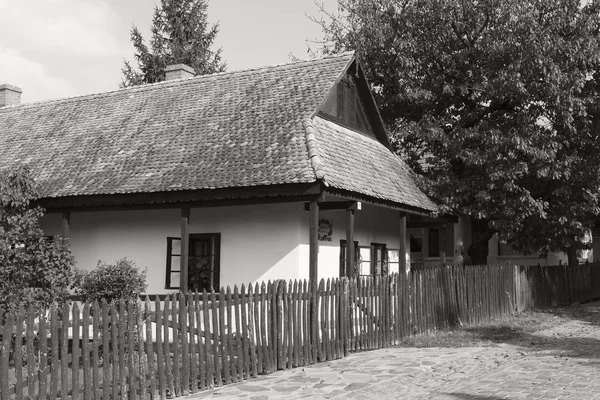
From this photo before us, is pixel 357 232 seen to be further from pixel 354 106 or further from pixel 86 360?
pixel 86 360

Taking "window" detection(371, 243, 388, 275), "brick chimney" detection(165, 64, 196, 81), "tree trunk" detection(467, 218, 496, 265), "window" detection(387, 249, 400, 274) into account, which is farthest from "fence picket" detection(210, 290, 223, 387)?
"brick chimney" detection(165, 64, 196, 81)

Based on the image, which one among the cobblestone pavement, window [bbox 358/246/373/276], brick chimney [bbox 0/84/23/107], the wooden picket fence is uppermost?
brick chimney [bbox 0/84/23/107]

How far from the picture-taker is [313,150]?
46.2 feet

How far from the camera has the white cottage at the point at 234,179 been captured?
1452cm

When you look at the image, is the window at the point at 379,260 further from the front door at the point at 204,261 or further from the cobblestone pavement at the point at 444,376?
the cobblestone pavement at the point at 444,376

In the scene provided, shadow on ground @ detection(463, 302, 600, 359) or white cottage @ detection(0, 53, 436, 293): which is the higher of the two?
white cottage @ detection(0, 53, 436, 293)

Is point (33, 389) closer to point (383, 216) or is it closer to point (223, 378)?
point (223, 378)

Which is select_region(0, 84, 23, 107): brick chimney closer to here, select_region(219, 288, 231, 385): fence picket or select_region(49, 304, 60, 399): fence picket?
select_region(219, 288, 231, 385): fence picket

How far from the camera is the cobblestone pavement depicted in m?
8.94

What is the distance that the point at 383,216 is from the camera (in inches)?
755

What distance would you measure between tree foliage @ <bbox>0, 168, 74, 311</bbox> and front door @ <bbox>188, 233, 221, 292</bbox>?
5101 millimetres

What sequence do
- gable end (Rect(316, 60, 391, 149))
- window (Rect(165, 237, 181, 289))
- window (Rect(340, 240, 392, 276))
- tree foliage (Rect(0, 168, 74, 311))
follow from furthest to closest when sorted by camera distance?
gable end (Rect(316, 60, 391, 149)) → window (Rect(340, 240, 392, 276)) → window (Rect(165, 237, 181, 289)) → tree foliage (Rect(0, 168, 74, 311))

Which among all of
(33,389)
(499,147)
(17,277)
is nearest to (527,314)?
(499,147)

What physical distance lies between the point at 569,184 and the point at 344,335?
33.3 feet
